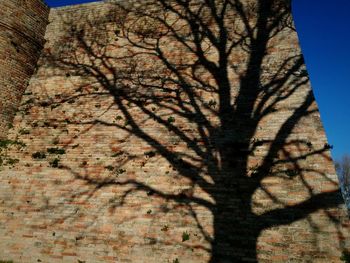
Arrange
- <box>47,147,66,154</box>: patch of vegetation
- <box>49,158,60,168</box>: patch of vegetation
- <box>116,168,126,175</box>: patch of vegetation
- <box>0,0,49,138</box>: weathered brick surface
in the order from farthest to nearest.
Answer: <box>0,0,49,138</box>: weathered brick surface < <box>47,147,66,154</box>: patch of vegetation < <box>49,158,60,168</box>: patch of vegetation < <box>116,168,126,175</box>: patch of vegetation

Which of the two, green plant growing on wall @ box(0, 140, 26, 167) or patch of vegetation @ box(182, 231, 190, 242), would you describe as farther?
green plant growing on wall @ box(0, 140, 26, 167)

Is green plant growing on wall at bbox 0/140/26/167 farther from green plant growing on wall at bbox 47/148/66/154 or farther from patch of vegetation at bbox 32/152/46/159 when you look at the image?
green plant growing on wall at bbox 47/148/66/154

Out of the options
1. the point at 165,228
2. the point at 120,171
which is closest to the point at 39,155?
the point at 120,171

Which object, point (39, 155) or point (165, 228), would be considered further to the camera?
point (39, 155)

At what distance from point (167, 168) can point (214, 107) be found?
203 centimetres

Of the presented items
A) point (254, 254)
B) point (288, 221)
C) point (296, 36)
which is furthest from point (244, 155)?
point (296, 36)

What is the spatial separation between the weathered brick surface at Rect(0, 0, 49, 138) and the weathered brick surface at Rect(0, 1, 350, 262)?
408mm

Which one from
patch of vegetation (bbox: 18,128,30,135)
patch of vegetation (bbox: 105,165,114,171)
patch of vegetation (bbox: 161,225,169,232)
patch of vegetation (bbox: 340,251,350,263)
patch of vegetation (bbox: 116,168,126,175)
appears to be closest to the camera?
patch of vegetation (bbox: 340,251,350,263)

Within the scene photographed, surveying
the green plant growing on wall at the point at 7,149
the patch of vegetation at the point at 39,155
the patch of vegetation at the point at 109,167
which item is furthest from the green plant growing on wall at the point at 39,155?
the patch of vegetation at the point at 109,167

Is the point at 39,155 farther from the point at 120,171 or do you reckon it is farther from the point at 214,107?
the point at 214,107

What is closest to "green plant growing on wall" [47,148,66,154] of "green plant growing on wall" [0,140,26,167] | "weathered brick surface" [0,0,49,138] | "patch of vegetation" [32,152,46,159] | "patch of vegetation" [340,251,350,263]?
"patch of vegetation" [32,152,46,159]

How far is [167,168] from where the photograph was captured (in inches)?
267

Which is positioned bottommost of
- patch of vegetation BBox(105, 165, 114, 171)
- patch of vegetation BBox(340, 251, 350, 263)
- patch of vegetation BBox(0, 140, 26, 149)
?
patch of vegetation BBox(340, 251, 350, 263)

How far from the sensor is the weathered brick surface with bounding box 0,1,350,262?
568cm
